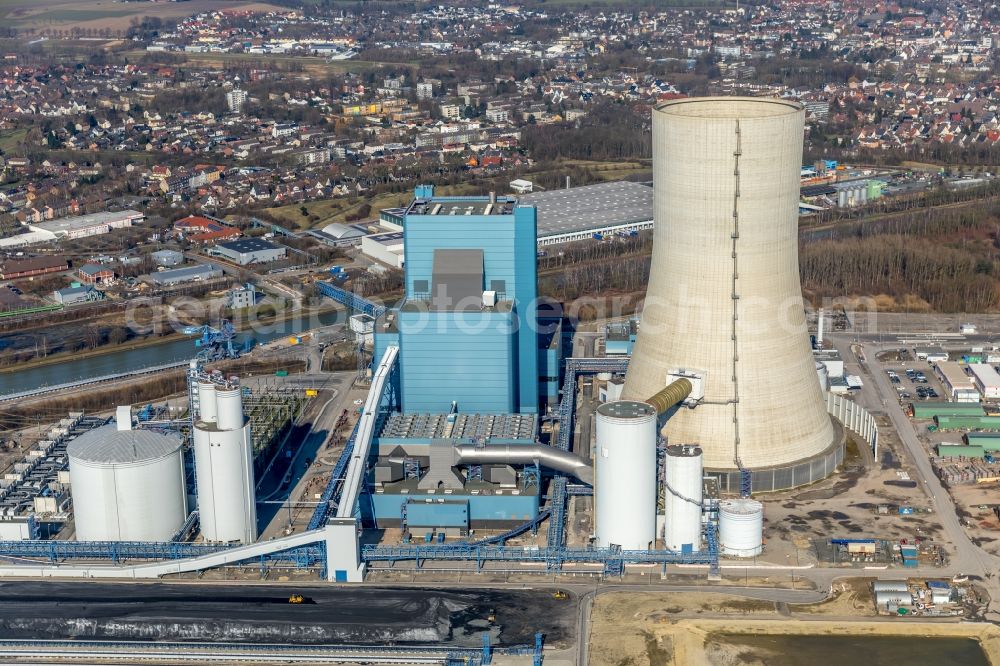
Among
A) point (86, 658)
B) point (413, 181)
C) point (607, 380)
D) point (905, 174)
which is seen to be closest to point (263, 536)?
point (86, 658)

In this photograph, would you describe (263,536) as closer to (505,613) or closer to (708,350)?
(505,613)

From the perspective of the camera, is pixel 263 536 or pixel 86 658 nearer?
pixel 86 658

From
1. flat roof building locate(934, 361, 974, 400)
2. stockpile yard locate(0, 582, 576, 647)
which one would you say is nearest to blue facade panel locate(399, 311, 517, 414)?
stockpile yard locate(0, 582, 576, 647)

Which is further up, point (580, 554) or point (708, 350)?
point (708, 350)

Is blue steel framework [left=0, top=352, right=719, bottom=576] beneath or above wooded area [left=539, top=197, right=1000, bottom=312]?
beneath

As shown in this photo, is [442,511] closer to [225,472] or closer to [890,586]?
[225,472]

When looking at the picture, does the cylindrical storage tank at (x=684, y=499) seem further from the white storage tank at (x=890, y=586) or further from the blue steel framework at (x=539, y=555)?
the white storage tank at (x=890, y=586)

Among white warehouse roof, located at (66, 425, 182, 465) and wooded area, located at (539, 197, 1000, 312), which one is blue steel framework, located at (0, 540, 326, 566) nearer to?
white warehouse roof, located at (66, 425, 182, 465)
